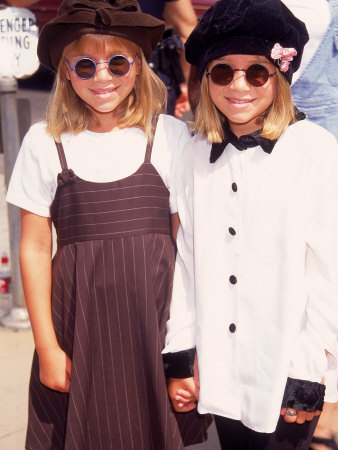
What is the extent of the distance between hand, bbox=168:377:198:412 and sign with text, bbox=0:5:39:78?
2132mm

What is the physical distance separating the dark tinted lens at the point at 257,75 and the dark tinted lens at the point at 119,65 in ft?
1.42

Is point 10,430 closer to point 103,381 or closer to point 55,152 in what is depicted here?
point 103,381

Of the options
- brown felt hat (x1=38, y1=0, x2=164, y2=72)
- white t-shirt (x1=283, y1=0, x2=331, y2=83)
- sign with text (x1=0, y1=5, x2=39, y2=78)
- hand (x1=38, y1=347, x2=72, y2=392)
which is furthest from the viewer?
sign with text (x1=0, y1=5, x2=39, y2=78)

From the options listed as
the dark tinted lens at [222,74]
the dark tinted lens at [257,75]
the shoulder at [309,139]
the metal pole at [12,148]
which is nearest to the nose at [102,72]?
the dark tinted lens at [222,74]

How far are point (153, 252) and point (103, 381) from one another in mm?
432

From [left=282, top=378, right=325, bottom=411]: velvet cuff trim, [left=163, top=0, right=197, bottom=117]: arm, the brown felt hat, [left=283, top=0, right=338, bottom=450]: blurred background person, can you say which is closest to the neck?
the brown felt hat

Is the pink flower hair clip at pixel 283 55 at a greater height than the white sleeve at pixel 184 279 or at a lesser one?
greater

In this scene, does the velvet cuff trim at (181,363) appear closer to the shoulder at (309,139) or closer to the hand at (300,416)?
the hand at (300,416)

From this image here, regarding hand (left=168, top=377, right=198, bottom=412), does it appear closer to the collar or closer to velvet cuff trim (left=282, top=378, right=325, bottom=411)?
velvet cuff trim (left=282, top=378, right=325, bottom=411)

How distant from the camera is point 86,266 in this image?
2.13 m

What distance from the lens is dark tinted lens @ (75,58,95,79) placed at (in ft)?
7.00

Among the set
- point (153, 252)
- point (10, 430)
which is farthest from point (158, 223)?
point (10, 430)

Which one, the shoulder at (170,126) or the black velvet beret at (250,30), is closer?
the black velvet beret at (250,30)

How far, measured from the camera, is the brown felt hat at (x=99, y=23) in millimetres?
2100
